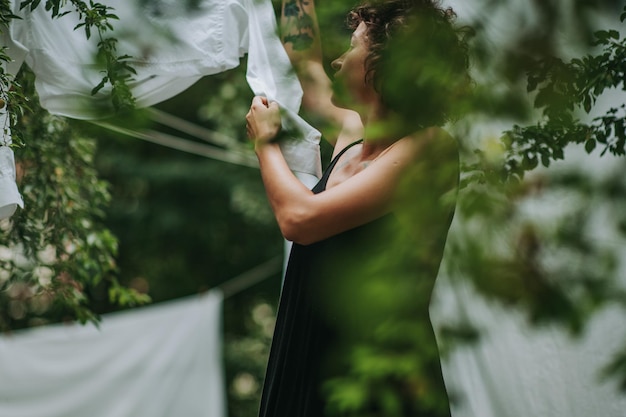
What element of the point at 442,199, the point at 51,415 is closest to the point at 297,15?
the point at 442,199

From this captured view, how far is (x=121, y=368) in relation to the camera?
153 inches

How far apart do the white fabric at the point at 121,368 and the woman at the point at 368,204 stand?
247 centimetres

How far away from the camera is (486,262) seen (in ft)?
2.21

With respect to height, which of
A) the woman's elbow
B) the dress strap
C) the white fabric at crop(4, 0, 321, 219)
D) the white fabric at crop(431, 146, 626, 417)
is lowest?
the white fabric at crop(431, 146, 626, 417)

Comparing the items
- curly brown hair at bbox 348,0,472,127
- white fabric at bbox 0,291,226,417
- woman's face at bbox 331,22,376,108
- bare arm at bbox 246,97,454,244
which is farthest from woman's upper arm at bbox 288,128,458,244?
white fabric at bbox 0,291,226,417

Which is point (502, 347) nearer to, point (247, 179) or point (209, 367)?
point (209, 367)

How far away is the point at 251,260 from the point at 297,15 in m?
7.07

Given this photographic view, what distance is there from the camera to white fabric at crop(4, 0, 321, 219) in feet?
5.60

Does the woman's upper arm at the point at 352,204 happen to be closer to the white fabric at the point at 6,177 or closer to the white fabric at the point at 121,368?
the white fabric at the point at 6,177

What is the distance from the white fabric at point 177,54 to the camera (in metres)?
1.71

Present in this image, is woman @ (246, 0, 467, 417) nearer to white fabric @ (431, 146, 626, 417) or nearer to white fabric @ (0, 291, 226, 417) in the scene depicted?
white fabric @ (431, 146, 626, 417)

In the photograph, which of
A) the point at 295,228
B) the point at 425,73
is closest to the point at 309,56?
the point at 295,228

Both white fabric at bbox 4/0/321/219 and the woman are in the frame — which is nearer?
the woman

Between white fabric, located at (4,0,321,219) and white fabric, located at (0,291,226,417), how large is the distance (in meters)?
2.14
